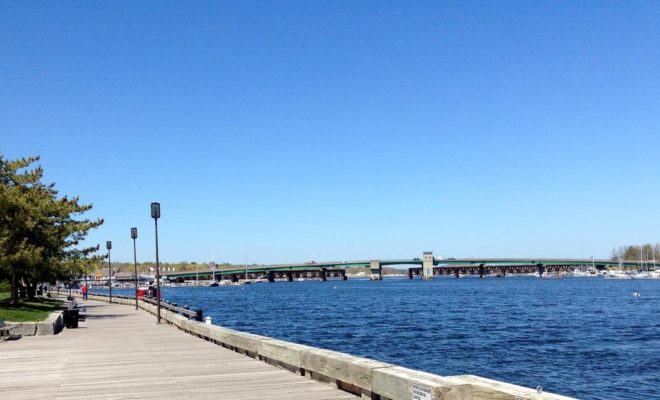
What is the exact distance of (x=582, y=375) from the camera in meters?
31.6

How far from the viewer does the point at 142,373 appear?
1536 centimetres

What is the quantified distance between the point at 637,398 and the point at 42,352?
22435 mm

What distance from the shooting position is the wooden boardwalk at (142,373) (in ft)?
40.3

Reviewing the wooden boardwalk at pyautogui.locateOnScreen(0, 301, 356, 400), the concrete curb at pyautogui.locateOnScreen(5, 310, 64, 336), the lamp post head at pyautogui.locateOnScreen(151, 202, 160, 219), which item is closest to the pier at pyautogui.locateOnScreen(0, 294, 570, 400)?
the wooden boardwalk at pyautogui.locateOnScreen(0, 301, 356, 400)

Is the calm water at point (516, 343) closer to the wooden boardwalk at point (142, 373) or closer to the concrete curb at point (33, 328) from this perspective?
the wooden boardwalk at point (142, 373)

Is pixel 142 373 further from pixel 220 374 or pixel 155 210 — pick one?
pixel 155 210

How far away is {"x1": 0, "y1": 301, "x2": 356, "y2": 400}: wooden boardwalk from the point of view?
12.3 metres

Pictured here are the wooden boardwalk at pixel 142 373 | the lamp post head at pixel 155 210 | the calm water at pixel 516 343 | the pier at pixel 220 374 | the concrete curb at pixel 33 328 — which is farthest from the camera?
the lamp post head at pixel 155 210

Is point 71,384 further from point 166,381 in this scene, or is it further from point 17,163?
point 17,163

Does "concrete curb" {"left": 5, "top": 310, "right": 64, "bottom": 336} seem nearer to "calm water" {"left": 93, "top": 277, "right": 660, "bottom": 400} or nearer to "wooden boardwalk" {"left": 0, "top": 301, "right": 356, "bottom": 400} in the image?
"wooden boardwalk" {"left": 0, "top": 301, "right": 356, "bottom": 400}

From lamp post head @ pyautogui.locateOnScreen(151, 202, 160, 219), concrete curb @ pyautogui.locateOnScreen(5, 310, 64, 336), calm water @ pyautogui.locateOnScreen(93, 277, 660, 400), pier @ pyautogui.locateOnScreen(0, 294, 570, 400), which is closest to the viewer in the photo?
pier @ pyautogui.locateOnScreen(0, 294, 570, 400)

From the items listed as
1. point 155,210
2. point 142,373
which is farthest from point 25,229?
point 142,373

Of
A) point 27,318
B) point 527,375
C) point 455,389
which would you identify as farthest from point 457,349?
point 455,389

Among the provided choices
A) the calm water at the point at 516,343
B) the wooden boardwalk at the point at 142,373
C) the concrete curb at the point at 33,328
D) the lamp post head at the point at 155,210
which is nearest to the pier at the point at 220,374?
the wooden boardwalk at the point at 142,373
